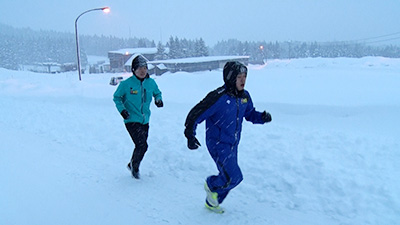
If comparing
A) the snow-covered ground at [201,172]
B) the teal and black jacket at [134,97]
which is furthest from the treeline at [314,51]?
the teal and black jacket at [134,97]

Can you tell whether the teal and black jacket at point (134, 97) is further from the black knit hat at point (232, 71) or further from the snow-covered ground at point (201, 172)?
the black knit hat at point (232, 71)

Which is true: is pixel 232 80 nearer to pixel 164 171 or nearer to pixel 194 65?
pixel 164 171

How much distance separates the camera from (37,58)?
400 ft

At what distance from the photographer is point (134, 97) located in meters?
4.65

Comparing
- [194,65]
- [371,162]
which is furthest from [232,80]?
[194,65]

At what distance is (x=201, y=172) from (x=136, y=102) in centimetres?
158

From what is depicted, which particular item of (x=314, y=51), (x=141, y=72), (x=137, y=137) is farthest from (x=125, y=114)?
(x=314, y=51)

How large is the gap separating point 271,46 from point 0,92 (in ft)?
371

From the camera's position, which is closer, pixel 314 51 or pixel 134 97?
pixel 134 97

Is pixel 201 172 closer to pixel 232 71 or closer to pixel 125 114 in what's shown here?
pixel 125 114

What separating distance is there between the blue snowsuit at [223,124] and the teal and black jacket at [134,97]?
61.3 inches

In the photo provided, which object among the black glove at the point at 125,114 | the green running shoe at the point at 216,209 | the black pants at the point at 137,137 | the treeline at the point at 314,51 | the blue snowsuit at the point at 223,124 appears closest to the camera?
the blue snowsuit at the point at 223,124

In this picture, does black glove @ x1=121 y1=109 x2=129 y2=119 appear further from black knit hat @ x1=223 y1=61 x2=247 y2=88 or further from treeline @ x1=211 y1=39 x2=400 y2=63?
treeline @ x1=211 y1=39 x2=400 y2=63

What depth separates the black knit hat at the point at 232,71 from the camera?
3.33 meters
